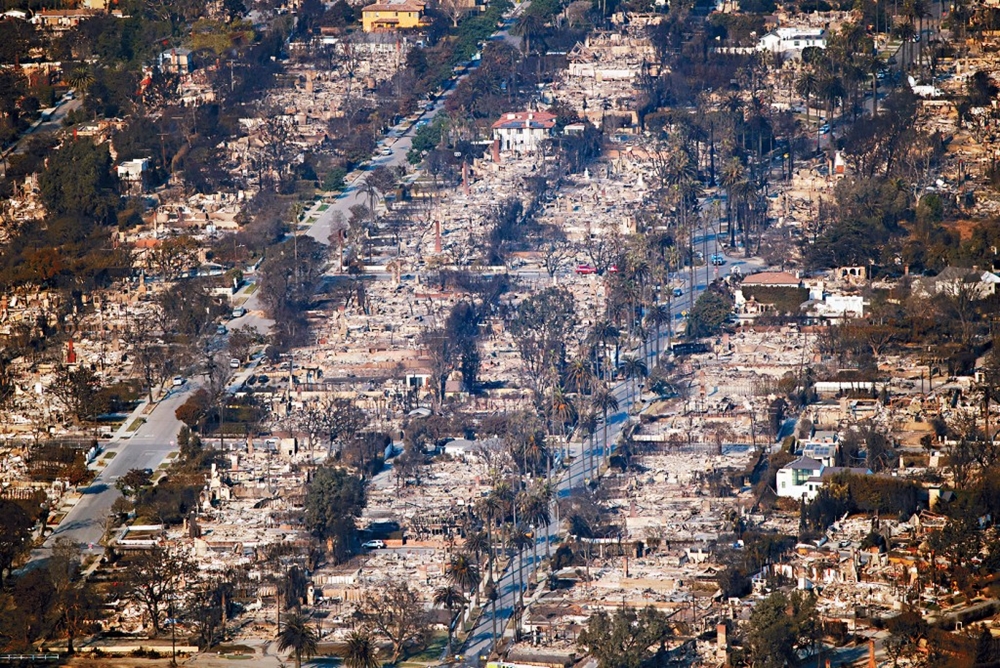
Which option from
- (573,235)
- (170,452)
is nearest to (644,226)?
(573,235)

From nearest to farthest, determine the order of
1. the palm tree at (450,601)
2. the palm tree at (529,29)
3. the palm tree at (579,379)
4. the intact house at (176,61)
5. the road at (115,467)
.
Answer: the palm tree at (450,601) < the road at (115,467) < the palm tree at (579,379) < the palm tree at (529,29) < the intact house at (176,61)

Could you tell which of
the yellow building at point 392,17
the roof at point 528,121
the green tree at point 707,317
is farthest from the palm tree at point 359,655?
the yellow building at point 392,17

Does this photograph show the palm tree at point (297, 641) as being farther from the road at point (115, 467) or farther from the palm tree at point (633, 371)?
the palm tree at point (633, 371)

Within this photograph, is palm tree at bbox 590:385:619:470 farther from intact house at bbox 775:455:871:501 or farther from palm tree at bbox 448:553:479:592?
palm tree at bbox 448:553:479:592

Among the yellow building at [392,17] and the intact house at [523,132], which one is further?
the yellow building at [392,17]

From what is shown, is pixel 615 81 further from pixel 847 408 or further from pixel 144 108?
pixel 847 408

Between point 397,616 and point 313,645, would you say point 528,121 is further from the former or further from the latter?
point 313,645

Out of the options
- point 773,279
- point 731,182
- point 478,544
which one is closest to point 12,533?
point 478,544
